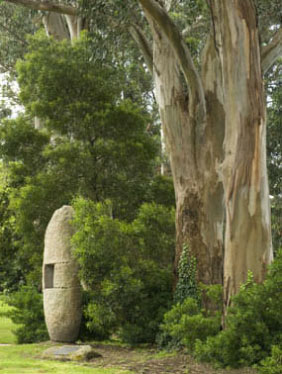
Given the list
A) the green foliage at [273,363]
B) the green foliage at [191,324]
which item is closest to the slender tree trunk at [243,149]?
the green foliage at [191,324]

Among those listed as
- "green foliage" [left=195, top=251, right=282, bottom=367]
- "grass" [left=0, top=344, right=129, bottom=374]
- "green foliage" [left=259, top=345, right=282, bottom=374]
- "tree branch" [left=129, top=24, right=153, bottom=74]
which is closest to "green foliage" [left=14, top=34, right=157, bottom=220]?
"tree branch" [left=129, top=24, right=153, bottom=74]

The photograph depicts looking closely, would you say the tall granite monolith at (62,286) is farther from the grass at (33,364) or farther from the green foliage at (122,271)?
the grass at (33,364)

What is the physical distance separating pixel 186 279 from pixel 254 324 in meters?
3.61

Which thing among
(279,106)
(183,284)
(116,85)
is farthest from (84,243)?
(279,106)

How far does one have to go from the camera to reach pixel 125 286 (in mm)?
11719

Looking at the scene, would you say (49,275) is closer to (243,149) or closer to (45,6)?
(243,149)

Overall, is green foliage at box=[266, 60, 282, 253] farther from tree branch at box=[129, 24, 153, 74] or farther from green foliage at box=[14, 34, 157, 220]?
tree branch at box=[129, 24, 153, 74]

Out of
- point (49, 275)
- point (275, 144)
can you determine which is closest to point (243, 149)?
point (49, 275)

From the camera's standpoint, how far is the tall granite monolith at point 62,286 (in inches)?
492

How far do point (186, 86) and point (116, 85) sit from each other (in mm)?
3133

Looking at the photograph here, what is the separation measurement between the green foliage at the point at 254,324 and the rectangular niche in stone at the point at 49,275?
4.96 meters

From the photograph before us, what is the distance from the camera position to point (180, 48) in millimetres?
A: 11781

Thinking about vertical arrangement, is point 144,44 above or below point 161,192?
above

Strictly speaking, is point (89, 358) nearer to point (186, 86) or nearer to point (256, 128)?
point (256, 128)
